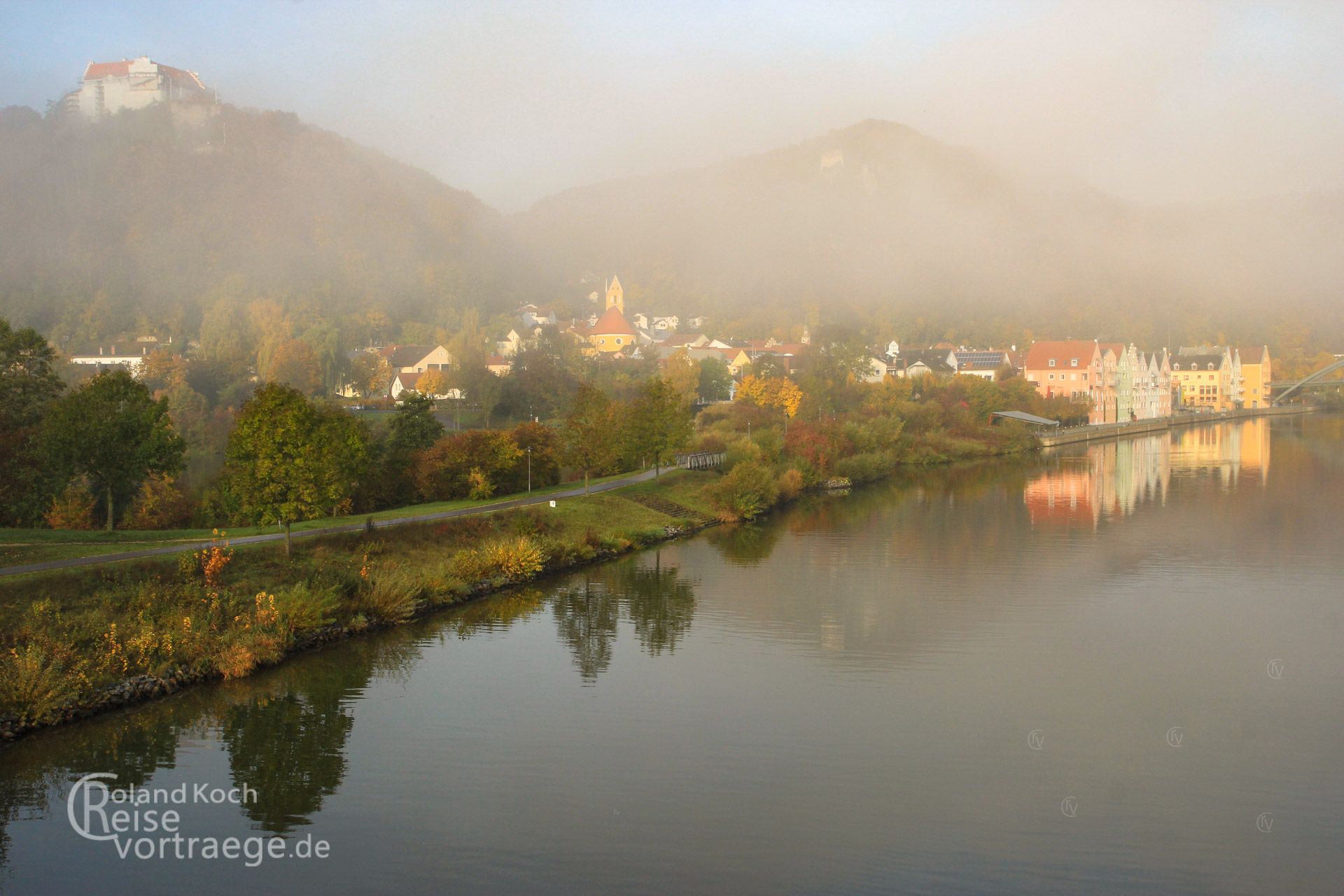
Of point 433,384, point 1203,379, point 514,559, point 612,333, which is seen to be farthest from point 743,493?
point 1203,379

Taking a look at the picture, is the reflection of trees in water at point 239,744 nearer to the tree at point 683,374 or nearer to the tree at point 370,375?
the tree at point 683,374

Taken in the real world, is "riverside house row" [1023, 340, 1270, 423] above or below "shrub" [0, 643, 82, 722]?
above

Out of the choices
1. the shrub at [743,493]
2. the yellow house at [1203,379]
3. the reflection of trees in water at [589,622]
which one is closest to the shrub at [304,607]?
the reflection of trees in water at [589,622]

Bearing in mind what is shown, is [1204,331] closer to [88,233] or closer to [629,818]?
[88,233]

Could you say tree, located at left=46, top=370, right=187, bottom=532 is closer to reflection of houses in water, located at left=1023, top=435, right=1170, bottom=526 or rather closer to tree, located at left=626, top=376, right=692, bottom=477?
tree, located at left=626, top=376, right=692, bottom=477

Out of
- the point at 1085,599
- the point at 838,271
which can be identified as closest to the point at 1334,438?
the point at 1085,599

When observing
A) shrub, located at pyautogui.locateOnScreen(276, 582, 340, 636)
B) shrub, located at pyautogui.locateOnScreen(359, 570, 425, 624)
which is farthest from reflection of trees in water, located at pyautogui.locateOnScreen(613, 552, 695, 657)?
shrub, located at pyautogui.locateOnScreen(276, 582, 340, 636)
